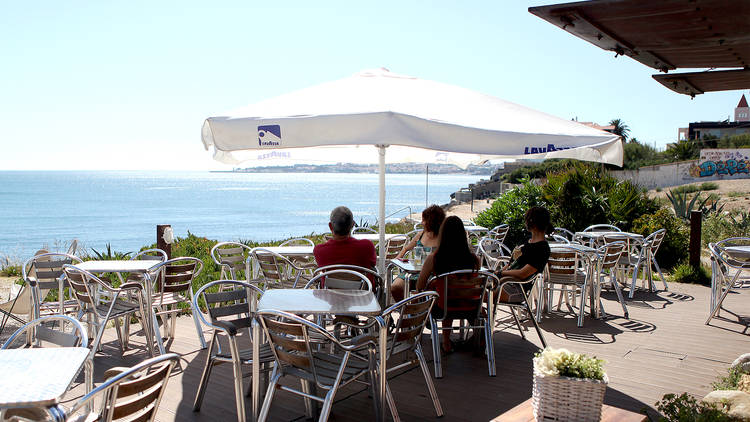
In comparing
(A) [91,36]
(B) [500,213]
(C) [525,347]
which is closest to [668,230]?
(B) [500,213]

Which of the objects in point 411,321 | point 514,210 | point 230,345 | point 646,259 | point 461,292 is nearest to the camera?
point 411,321

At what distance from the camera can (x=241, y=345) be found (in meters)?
5.66

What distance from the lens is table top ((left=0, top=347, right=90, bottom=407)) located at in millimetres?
2167

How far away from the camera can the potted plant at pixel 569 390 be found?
9.09 feet

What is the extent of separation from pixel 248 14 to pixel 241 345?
10.0 m

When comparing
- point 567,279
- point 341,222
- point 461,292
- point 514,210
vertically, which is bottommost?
point 567,279

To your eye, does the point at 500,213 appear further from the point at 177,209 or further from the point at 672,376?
the point at 177,209

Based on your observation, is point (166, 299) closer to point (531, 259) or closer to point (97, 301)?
point (97, 301)

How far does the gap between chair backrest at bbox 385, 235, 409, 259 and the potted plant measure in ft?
15.8

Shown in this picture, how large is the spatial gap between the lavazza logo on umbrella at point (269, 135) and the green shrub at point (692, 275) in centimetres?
804

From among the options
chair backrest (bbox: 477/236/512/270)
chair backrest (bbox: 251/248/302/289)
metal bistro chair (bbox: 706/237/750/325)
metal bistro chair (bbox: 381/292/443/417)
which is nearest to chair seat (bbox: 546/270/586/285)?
chair backrest (bbox: 477/236/512/270)

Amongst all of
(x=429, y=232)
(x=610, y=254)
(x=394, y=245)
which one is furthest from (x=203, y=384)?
(x=610, y=254)

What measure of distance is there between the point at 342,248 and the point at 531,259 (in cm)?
185

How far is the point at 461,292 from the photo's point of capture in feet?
15.8
